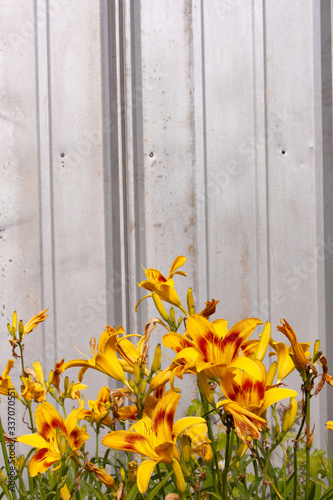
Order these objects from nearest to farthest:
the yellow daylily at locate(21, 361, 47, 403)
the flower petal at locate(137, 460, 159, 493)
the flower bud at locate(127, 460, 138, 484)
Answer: the flower petal at locate(137, 460, 159, 493)
the flower bud at locate(127, 460, 138, 484)
the yellow daylily at locate(21, 361, 47, 403)

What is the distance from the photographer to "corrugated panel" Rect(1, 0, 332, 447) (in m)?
1.40

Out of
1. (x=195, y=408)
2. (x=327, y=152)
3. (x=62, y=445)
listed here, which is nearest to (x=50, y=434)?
(x=62, y=445)

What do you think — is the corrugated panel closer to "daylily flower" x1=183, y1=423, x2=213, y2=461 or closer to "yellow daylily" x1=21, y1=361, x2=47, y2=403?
"yellow daylily" x1=21, y1=361, x2=47, y2=403

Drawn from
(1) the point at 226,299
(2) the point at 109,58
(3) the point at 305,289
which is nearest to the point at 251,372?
(1) the point at 226,299

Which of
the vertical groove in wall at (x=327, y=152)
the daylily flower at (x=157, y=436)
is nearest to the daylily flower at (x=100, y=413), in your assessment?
the daylily flower at (x=157, y=436)

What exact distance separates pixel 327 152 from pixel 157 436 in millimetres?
1288

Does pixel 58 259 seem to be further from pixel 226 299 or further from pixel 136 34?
pixel 136 34

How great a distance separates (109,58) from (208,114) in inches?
14.9

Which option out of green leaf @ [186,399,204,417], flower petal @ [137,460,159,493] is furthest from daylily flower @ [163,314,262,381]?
green leaf @ [186,399,204,417]

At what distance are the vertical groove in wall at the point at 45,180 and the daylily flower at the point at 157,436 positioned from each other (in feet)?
3.15

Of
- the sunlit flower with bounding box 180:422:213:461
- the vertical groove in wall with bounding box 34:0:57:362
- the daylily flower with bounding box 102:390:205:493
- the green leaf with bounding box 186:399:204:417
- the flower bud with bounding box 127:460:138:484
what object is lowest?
the green leaf with bounding box 186:399:204:417

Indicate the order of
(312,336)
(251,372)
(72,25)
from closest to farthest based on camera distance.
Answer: (251,372) < (72,25) < (312,336)

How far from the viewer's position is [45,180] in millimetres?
1405

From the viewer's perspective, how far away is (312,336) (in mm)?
1510
